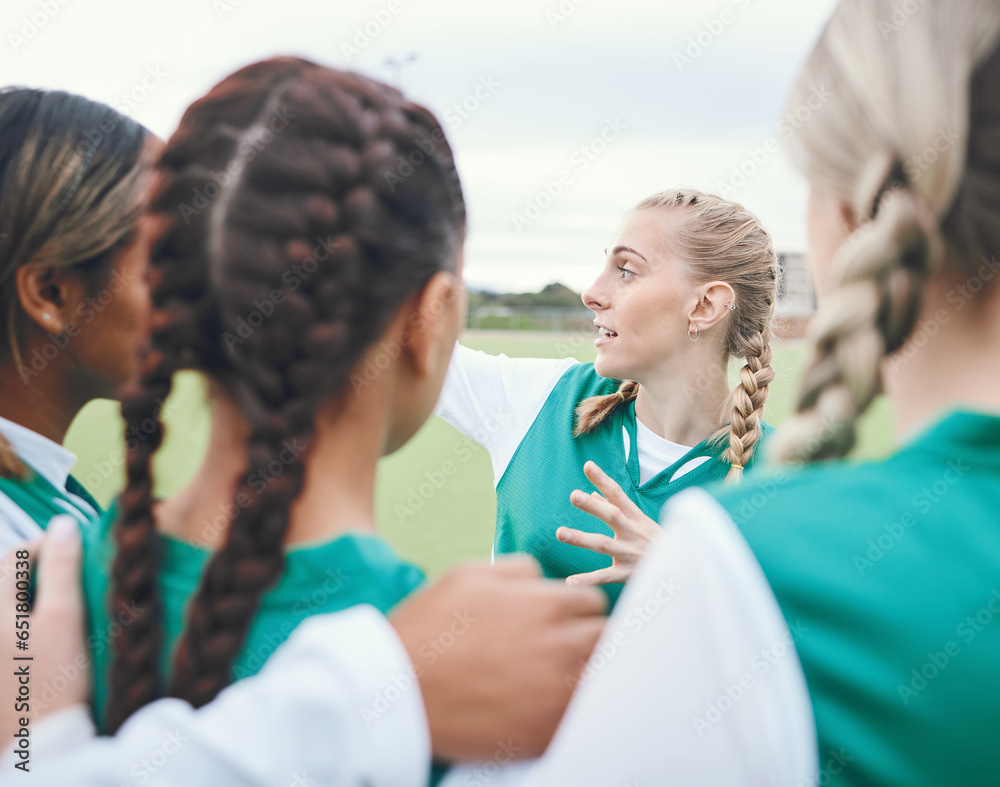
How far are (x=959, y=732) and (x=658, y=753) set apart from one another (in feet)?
0.79

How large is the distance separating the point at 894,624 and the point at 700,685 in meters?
0.16

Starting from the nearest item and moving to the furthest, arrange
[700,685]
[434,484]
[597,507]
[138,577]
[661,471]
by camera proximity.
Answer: [700,685] < [138,577] < [597,507] < [661,471] < [434,484]

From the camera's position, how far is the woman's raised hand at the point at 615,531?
1592 mm

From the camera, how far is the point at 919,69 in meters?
0.66

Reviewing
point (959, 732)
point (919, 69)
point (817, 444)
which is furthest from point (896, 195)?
point (959, 732)

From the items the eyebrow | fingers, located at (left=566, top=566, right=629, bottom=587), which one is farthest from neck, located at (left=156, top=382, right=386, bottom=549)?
the eyebrow

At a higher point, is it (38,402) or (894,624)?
(894,624)

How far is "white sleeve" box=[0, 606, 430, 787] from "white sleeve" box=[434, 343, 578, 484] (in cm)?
146

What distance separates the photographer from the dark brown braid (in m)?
0.78

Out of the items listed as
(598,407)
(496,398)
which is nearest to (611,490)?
(598,407)

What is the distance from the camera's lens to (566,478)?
6.58 ft

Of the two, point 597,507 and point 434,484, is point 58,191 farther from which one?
point 434,484

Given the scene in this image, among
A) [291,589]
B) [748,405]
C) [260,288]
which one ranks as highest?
[260,288]

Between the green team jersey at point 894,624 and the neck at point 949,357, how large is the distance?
0.09 metres
